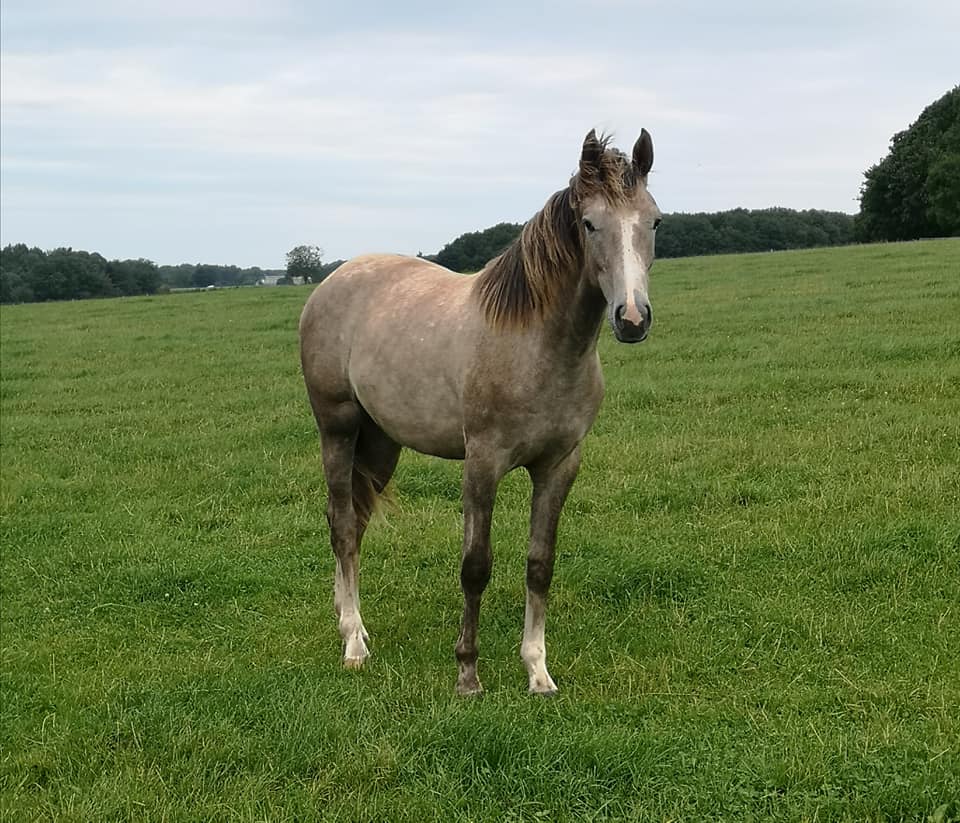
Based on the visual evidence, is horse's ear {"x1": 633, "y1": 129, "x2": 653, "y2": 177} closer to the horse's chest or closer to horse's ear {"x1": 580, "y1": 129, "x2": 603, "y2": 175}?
horse's ear {"x1": 580, "y1": 129, "x2": 603, "y2": 175}

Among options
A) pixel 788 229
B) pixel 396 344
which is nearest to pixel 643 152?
pixel 396 344

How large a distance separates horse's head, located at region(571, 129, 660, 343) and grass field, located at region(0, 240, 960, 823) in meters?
1.83

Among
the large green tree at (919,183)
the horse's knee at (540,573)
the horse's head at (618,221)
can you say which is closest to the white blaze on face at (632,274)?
the horse's head at (618,221)

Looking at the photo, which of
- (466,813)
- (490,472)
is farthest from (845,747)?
(490,472)

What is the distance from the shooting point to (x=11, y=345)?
20703 millimetres

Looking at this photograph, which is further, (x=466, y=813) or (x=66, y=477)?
(x=66, y=477)

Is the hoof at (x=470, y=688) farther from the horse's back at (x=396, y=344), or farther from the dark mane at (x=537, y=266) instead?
the dark mane at (x=537, y=266)

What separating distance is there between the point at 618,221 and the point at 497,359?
3.11ft

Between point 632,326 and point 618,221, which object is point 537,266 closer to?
point 618,221

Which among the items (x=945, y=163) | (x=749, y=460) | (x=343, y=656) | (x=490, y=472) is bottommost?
(x=343, y=656)

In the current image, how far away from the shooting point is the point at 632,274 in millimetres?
3477

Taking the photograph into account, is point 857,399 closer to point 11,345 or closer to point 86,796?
point 86,796

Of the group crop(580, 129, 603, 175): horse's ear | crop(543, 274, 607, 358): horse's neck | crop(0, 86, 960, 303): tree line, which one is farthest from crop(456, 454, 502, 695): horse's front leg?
A: crop(0, 86, 960, 303): tree line

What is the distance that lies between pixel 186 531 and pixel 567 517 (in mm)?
3076
